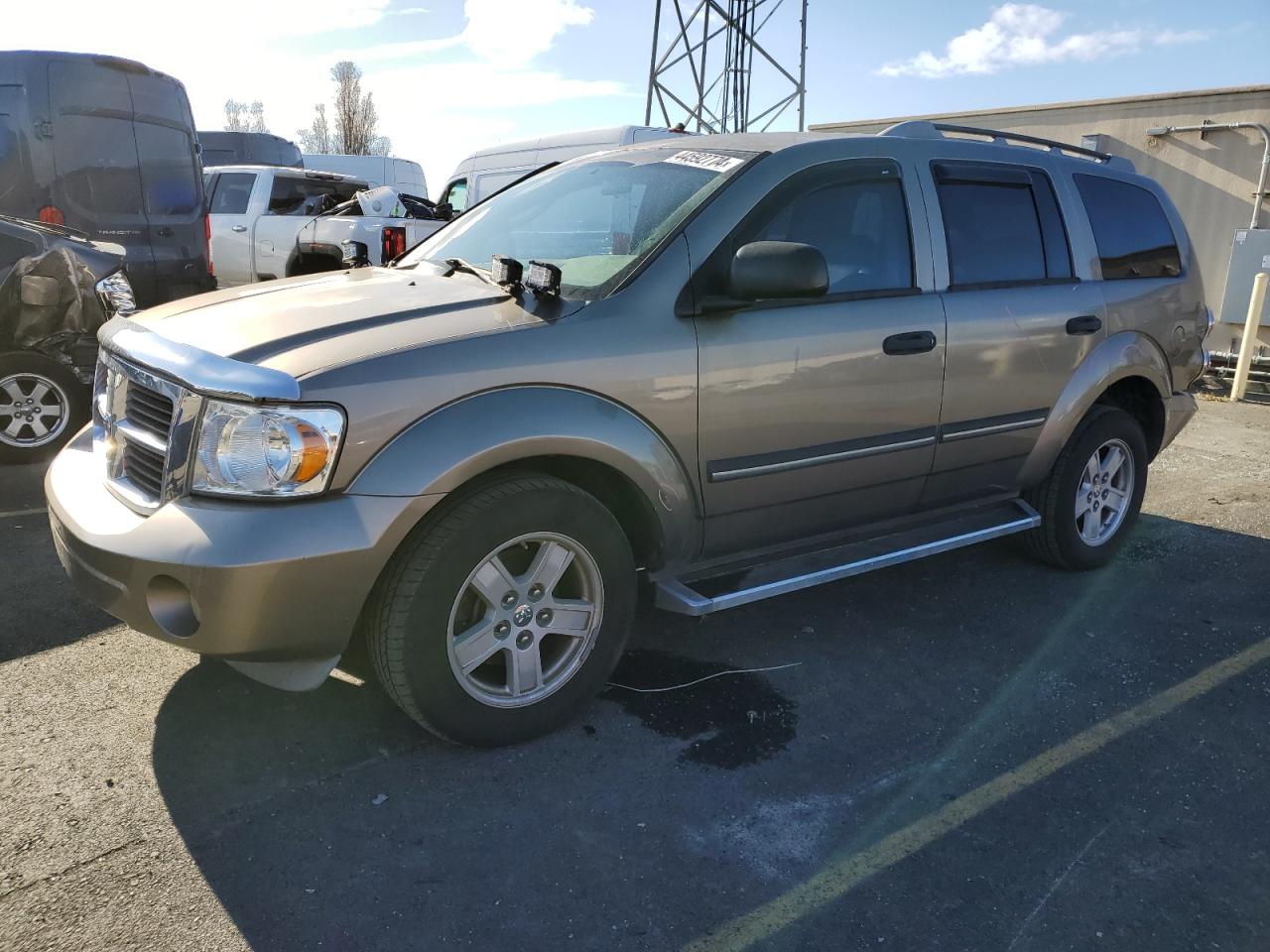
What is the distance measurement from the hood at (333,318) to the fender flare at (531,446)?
225 millimetres

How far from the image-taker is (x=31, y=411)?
19.4 ft

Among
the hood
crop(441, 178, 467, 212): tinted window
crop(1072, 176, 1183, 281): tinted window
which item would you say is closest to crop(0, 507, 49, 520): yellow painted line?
the hood

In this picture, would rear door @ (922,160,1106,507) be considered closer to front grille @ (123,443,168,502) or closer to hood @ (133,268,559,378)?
hood @ (133,268,559,378)

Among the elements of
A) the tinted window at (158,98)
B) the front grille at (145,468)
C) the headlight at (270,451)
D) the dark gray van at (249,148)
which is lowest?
the front grille at (145,468)

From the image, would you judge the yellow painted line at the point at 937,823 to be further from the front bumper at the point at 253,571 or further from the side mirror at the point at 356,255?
the side mirror at the point at 356,255

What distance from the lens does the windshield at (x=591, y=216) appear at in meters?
3.20

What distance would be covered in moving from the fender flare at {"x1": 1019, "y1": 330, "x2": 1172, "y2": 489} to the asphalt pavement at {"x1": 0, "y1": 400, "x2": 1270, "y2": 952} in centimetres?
79

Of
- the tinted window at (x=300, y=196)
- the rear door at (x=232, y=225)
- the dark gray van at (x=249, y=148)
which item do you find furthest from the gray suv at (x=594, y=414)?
the dark gray van at (x=249, y=148)

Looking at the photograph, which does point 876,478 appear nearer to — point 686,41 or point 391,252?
point 391,252

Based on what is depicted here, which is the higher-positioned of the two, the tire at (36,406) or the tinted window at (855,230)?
the tinted window at (855,230)

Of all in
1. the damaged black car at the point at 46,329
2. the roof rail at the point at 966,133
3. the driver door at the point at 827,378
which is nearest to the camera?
the driver door at the point at 827,378

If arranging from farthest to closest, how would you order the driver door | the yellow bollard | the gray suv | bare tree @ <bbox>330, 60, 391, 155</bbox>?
bare tree @ <bbox>330, 60, 391, 155</bbox> → the yellow bollard → the driver door → the gray suv

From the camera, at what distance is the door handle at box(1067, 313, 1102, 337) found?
13.6 feet

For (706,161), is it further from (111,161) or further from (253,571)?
(111,161)
